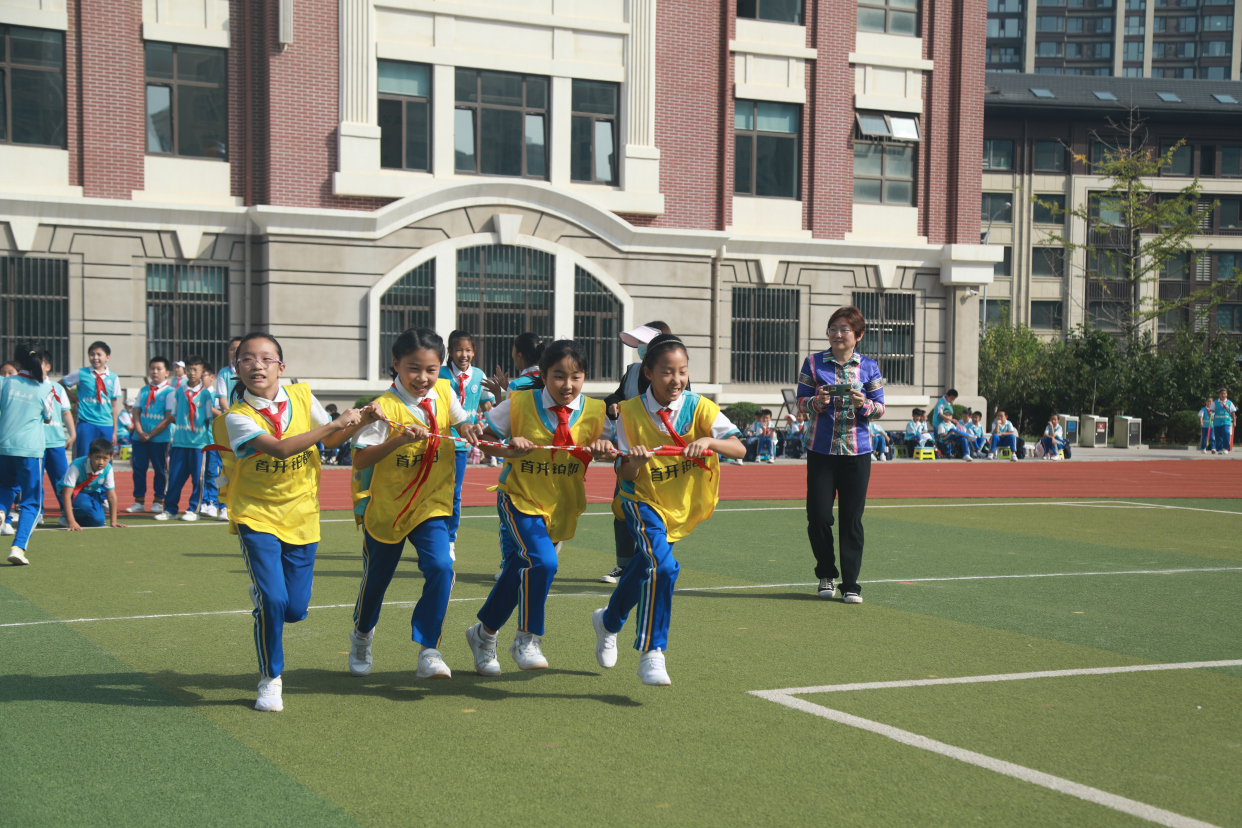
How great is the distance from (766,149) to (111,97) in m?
14.7

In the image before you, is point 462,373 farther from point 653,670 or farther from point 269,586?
point 653,670

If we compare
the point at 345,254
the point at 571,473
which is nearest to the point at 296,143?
the point at 345,254

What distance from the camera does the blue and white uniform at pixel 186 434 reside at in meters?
13.5

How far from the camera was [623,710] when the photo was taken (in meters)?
5.61

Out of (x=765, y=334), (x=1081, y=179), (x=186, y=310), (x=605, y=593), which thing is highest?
(x=1081, y=179)

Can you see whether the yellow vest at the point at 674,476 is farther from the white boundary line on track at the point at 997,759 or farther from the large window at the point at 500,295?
the large window at the point at 500,295

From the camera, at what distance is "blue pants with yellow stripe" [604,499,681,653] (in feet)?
19.3

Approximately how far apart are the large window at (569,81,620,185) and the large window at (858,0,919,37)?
7212mm

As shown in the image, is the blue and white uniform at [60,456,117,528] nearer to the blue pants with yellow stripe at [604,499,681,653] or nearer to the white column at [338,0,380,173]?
the blue pants with yellow stripe at [604,499,681,653]

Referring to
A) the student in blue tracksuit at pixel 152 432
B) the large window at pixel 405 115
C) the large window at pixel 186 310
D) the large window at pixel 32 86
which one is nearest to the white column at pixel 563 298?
the large window at pixel 405 115

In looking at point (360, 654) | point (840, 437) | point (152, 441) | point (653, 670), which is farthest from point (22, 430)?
point (653, 670)

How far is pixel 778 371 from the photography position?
30422 mm

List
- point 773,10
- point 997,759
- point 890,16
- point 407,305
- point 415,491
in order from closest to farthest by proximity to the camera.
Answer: point 997,759 → point 415,491 → point 407,305 → point 773,10 → point 890,16

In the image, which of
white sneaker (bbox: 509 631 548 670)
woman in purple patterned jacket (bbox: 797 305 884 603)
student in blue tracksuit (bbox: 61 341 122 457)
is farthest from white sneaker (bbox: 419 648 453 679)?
student in blue tracksuit (bbox: 61 341 122 457)
